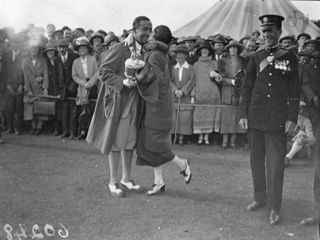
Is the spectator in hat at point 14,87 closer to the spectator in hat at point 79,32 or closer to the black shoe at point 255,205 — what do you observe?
the spectator in hat at point 79,32

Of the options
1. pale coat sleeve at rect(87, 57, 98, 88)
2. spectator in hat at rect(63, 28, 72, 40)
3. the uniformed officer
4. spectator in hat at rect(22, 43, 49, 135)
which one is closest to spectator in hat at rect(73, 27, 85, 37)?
spectator in hat at rect(63, 28, 72, 40)

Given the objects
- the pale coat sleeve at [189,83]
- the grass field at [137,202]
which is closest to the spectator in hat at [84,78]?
the grass field at [137,202]

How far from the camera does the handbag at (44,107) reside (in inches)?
353

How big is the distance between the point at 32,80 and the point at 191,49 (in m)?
3.20

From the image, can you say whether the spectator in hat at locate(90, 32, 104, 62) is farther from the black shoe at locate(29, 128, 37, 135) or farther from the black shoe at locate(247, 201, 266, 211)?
the black shoe at locate(247, 201, 266, 211)

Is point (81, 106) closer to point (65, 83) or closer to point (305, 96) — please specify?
point (65, 83)

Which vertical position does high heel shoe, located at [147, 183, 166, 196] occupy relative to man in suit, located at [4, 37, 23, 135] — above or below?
below

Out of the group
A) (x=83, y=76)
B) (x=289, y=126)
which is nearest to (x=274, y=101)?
(x=289, y=126)

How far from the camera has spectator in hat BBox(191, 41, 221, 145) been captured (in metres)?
8.36

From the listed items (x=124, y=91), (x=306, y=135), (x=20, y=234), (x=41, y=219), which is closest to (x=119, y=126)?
(x=124, y=91)

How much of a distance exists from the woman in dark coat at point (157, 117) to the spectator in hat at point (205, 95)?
3.08 m

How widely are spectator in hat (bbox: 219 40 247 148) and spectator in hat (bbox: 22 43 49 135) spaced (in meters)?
3.47

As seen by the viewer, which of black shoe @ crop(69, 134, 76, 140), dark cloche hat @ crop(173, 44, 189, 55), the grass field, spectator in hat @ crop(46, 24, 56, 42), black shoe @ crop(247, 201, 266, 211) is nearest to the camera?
the grass field

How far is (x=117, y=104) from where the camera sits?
520 cm
